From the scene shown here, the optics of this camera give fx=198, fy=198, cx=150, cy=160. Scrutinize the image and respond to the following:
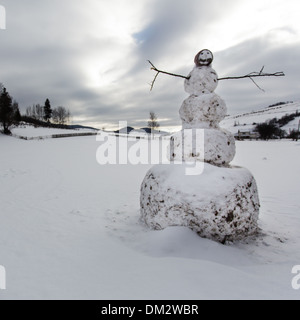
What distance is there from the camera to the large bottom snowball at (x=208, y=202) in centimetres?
337

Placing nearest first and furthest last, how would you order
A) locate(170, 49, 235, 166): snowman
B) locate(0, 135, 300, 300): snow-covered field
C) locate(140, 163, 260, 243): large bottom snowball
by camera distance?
locate(0, 135, 300, 300): snow-covered field, locate(140, 163, 260, 243): large bottom snowball, locate(170, 49, 235, 166): snowman

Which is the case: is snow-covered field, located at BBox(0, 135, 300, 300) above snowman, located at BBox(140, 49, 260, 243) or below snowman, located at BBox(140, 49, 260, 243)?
below

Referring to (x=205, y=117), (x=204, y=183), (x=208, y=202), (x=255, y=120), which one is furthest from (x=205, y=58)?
(x=255, y=120)

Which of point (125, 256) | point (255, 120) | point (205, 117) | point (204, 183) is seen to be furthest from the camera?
point (255, 120)

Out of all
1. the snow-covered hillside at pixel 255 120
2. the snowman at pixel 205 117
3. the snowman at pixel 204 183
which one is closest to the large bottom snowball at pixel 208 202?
the snowman at pixel 204 183

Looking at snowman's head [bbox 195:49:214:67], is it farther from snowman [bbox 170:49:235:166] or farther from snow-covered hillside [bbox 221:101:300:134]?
snow-covered hillside [bbox 221:101:300:134]

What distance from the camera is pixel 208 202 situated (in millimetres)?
3342

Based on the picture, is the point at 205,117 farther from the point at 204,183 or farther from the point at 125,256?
the point at 125,256

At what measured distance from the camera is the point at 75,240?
12.5 ft

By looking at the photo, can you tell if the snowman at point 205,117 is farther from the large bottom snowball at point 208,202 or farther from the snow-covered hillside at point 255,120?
the snow-covered hillside at point 255,120

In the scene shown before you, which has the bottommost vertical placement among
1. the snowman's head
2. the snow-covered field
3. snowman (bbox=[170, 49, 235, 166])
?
the snow-covered field

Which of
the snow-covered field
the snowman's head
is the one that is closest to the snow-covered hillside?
the snowman's head

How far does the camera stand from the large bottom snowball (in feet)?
11.1

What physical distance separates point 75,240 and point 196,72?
414 centimetres
